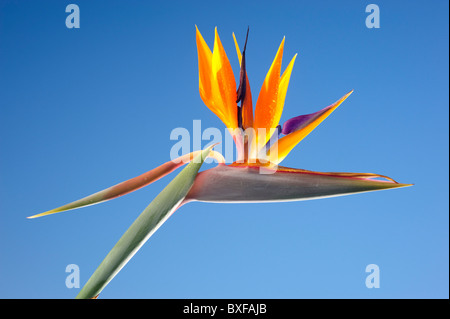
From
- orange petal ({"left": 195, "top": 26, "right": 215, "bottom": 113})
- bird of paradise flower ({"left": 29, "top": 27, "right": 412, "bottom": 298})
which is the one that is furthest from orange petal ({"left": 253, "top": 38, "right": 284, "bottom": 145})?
orange petal ({"left": 195, "top": 26, "right": 215, "bottom": 113})

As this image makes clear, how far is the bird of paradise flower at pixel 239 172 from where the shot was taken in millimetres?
794

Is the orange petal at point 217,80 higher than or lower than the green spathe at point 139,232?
higher

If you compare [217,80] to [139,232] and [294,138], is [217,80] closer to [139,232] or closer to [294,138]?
[294,138]

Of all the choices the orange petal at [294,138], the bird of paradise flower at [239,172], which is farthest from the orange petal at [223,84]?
the orange petal at [294,138]

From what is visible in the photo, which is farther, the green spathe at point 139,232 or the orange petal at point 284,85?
the orange petal at point 284,85

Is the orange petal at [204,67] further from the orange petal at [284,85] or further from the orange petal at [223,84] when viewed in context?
the orange petal at [284,85]

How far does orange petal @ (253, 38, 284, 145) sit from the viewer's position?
96 centimetres

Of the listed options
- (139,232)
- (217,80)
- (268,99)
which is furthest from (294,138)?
(139,232)

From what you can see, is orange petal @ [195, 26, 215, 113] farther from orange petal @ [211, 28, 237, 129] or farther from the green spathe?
the green spathe

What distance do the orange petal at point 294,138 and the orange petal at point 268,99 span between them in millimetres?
44

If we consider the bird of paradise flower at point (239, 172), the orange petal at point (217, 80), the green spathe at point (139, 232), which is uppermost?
the orange petal at point (217, 80)

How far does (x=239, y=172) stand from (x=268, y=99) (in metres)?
0.20

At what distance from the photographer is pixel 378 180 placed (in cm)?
86
